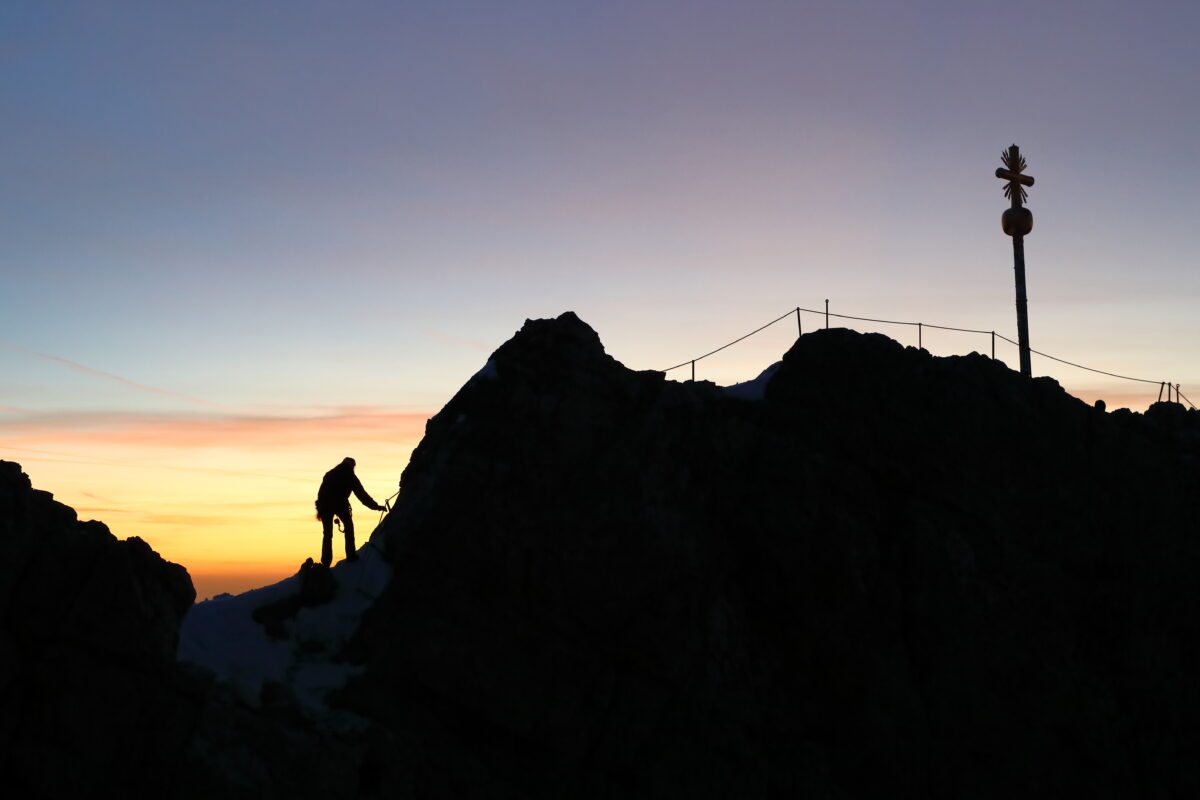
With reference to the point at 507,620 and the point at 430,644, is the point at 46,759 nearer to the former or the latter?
the point at 430,644

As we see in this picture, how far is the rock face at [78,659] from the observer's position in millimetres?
16156

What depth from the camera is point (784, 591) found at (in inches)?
898

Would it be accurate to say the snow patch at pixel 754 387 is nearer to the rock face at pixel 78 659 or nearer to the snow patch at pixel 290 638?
the snow patch at pixel 290 638

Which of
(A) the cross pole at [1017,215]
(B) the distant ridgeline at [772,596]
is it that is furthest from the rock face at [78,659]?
(A) the cross pole at [1017,215]

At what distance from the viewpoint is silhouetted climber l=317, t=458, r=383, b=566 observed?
23672mm

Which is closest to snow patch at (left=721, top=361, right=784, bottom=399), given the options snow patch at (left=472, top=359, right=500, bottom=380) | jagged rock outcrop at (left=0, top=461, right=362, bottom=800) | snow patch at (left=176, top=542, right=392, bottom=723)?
snow patch at (left=472, top=359, right=500, bottom=380)

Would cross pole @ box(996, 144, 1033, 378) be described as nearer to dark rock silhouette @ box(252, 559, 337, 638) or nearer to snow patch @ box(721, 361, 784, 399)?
snow patch @ box(721, 361, 784, 399)

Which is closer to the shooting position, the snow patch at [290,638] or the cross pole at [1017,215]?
the snow patch at [290,638]

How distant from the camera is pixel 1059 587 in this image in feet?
80.9

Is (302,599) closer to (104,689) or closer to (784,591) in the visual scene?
(104,689)

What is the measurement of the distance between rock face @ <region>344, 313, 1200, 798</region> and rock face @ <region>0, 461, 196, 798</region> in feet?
12.6

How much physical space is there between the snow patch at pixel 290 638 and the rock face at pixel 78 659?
2.30 metres

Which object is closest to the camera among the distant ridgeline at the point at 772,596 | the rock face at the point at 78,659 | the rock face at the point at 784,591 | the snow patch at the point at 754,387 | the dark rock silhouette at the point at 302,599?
the rock face at the point at 78,659

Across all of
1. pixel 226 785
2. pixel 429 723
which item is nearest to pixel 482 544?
pixel 429 723
